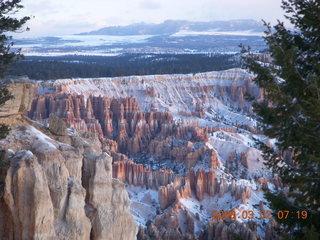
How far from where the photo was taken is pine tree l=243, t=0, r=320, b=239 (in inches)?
234

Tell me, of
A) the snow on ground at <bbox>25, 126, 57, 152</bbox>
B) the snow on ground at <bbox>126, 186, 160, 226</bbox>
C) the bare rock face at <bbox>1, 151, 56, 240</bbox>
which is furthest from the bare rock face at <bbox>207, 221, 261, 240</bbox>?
the bare rock face at <bbox>1, 151, 56, 240</bbox>

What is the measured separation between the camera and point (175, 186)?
23828mm

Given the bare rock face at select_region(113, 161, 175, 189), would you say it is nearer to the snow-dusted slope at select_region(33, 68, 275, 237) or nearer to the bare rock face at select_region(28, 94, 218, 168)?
the snow-dusted slope at select_region(33, 68, 275, 237)

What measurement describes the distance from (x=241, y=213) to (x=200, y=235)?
250 centimetres

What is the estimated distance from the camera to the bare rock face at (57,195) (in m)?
7.75

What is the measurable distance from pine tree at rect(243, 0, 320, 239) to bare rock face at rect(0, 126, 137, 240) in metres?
3.37

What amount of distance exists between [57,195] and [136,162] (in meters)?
24.2

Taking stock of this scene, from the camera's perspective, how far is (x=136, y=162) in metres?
32.2

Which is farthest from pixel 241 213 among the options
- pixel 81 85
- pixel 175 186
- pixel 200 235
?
pixel 81 85

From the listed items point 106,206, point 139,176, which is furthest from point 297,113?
point 139,176

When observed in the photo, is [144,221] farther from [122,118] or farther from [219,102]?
[219,102]

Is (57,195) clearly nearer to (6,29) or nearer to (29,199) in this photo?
(29,199)

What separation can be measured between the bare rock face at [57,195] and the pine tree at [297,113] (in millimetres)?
3375

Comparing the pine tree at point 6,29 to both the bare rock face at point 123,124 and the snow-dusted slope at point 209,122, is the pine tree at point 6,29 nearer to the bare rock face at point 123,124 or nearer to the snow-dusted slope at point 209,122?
the snow-dusted slope at point 209,122
